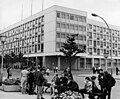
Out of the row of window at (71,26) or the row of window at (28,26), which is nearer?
the row of window at (71,26)

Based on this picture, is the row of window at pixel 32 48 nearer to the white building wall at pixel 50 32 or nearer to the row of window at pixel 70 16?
the white building wall at pixel 50 32

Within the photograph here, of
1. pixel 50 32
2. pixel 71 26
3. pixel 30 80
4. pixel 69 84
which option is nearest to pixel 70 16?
pixel 71 26

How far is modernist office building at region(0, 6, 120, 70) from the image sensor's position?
57812 millimetres

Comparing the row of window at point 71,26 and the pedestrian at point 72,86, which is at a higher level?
the row of window at point 71,26

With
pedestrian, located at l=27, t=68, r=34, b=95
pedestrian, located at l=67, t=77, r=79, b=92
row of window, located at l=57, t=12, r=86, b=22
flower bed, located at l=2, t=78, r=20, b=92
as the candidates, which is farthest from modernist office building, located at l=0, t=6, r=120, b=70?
pedestrian, located at l=67, t=77, r=79, b=92

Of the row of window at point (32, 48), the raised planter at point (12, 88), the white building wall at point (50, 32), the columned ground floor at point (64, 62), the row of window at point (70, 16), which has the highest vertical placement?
the row of window at point (70, 16)

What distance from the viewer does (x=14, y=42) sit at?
3150 inches

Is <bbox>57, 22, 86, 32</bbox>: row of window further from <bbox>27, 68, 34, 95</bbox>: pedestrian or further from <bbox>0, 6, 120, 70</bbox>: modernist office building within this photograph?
<bbox>27, 68, 34, 95</bbox>: pedestrian

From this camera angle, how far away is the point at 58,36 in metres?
57.5

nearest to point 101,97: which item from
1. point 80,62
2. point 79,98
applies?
point 79,98

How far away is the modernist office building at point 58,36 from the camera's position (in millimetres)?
57812

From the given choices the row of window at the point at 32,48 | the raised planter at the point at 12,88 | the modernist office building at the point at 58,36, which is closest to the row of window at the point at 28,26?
the modernist office building at the point at 58,36

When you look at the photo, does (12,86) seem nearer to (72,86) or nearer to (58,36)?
(72,86)

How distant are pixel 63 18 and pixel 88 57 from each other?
16313 mm
